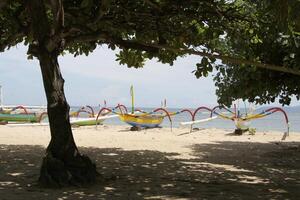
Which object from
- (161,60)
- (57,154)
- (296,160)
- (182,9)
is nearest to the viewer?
(57,154)

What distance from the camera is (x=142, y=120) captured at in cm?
2723

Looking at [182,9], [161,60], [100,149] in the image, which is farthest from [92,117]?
[182,9]

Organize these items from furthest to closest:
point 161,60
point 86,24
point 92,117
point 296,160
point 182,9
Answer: point 92,117, point 296,160, point 161,60, point 182,9, point 86,24

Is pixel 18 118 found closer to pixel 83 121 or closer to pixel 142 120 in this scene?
pixel 83 121

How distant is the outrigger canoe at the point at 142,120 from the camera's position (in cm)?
2684

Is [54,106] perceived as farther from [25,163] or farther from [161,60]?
[161,60]

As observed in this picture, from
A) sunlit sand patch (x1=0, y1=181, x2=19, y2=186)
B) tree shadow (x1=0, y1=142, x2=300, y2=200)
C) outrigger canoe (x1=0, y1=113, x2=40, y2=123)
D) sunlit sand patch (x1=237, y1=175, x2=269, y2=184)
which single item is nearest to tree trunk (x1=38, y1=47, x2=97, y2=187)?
tree shadow (x1=0, y1=142, x2=300, y2=200)

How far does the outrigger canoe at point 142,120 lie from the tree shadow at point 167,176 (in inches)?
507

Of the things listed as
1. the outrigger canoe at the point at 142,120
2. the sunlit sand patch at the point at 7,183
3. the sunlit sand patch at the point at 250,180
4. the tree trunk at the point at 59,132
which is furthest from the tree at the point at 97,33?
the outrigger canoe at the point at 142,120

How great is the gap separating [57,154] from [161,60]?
470 cm

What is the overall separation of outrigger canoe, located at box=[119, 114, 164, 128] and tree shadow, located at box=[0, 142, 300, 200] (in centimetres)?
1288

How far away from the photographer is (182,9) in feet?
32.8

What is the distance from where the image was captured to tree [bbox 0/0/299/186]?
811 centimetres

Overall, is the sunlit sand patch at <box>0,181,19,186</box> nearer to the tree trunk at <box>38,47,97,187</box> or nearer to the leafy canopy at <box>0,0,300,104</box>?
the tree trunk at <box>38,47,97,187</box>
